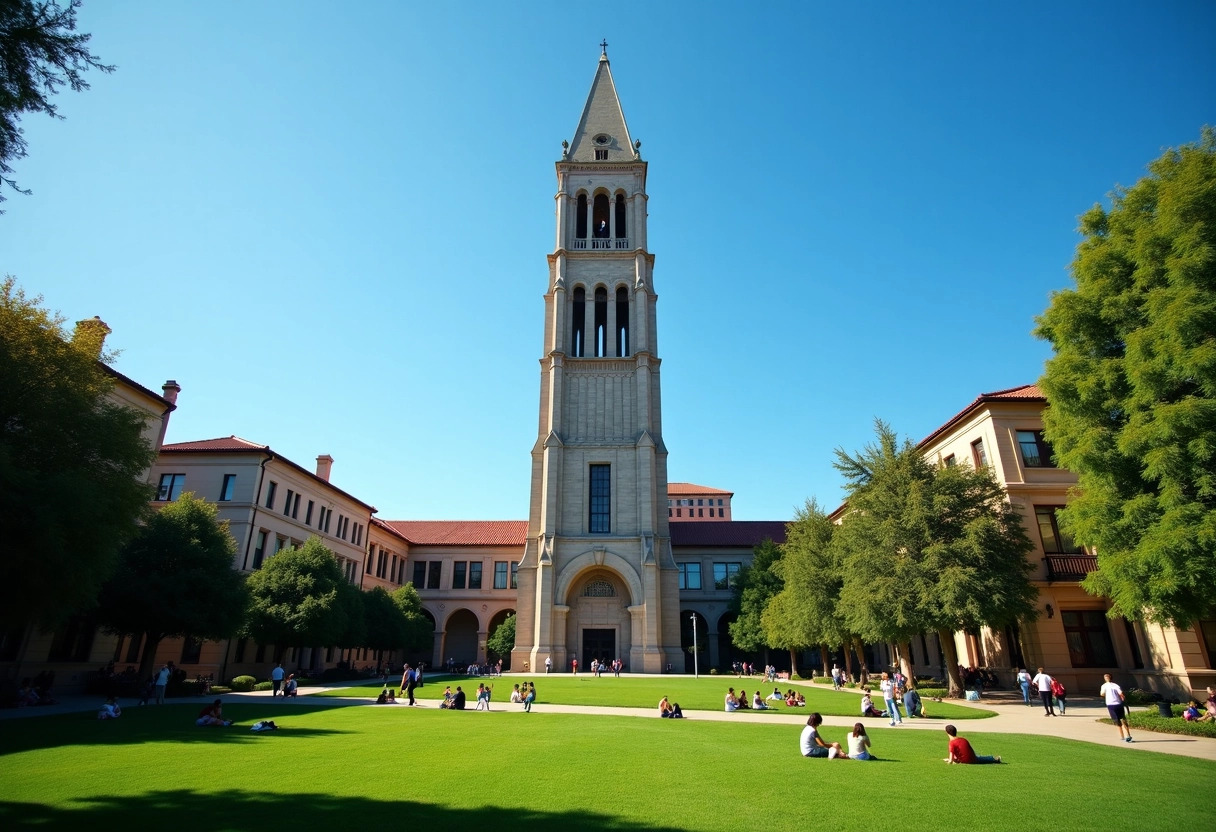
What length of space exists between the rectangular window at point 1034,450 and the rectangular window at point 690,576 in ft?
109

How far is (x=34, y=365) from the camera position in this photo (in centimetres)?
1730

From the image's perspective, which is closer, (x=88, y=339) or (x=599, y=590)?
(x=88, y=339)

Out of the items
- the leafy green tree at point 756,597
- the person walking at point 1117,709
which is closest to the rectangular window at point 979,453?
the leafy green tree at point 756,597

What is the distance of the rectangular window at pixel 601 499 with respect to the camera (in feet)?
153

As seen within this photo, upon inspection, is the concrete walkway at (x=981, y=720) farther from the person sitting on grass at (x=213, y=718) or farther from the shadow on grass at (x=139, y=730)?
the person sitting on grass at (x=213, y=718)

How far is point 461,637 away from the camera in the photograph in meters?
61.5

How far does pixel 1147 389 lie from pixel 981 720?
35.7 ft

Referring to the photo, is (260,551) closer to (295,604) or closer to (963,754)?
(295,604)

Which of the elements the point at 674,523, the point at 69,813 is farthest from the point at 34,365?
the point at 674,523

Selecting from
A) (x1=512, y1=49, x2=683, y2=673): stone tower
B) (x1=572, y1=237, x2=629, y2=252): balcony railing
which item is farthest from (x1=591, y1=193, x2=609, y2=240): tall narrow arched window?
(x1=572, y1=237, x2=629, y2=252): balcony railing

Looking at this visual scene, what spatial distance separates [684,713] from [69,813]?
17.6 meters

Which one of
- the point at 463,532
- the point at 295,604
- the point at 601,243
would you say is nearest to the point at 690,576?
the point at 463,532

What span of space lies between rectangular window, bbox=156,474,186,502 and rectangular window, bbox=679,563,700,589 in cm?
3938

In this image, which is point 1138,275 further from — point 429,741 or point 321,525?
point 321,525
